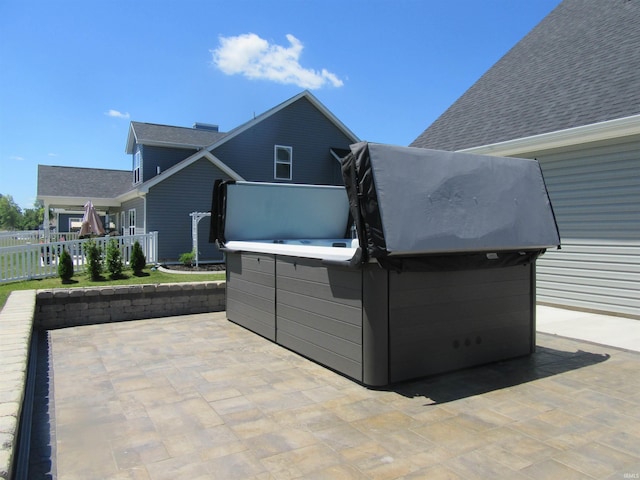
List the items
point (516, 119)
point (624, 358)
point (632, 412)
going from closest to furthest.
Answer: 1. point (632, 412)
2. point (624, 358)
3. point (516, 119)

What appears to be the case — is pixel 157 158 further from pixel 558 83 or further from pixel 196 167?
pixel 558 83

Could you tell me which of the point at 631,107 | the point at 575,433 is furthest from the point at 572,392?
the point at 631,107

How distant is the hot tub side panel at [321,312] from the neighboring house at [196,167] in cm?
992

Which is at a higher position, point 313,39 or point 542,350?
point 313,39

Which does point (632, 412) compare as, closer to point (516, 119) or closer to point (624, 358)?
point (624, 358)

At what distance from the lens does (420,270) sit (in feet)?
11.5

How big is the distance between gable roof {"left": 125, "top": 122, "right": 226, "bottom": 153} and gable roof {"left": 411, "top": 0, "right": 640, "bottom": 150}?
9.96 m

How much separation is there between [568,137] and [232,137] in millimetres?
12049

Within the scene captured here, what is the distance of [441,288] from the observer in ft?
12.5

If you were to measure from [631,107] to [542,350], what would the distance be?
364 centimetres

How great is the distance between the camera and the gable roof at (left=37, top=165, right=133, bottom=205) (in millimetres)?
17500

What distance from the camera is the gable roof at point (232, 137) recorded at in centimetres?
1373

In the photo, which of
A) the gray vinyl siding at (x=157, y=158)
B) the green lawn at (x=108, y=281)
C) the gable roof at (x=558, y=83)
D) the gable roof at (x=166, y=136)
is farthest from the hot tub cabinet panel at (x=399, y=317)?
the gable roof at (x=166, y=136)

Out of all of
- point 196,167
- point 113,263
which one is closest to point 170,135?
point 196,167
